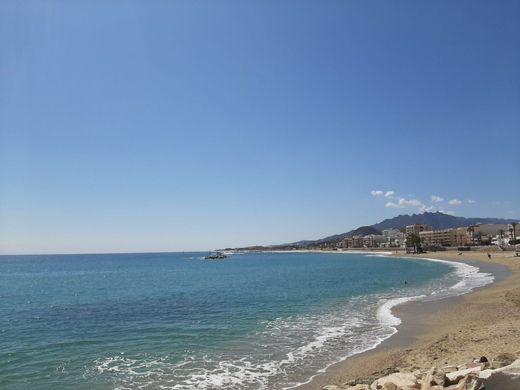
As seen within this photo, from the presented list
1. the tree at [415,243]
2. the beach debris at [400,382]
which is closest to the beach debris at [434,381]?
the beach debris at [400,382]

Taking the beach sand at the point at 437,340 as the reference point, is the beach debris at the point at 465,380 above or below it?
above

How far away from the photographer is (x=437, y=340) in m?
19.3

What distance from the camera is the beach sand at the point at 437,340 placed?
1509 centimetres

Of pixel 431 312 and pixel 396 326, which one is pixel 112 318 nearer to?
pixel 396 326

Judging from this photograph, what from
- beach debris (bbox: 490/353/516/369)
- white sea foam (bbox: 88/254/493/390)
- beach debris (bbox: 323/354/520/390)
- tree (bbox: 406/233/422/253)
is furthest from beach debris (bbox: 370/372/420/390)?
tree (bbox: 406/233/422/253)

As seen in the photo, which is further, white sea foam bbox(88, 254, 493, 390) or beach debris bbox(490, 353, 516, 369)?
white sea foam bbox(88, 254, 493, 390)

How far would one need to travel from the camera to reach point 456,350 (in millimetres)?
16938

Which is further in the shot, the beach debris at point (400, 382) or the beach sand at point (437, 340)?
the beach sand at point (437, 340)

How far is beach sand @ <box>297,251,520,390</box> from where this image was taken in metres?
15.1

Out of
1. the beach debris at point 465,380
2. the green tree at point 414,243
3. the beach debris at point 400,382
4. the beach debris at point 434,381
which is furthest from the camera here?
the green tree at point 414,243

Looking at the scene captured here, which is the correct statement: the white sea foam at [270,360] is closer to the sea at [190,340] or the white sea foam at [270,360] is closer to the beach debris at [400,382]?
the sea at [190,340]

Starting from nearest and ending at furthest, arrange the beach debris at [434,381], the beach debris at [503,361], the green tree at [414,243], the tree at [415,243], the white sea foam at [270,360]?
the beach debris at [434,381]
the beach debris at [503,361]
the white sea foam at [270,360]
the tree at [415,243]
the green tree at [414,243]

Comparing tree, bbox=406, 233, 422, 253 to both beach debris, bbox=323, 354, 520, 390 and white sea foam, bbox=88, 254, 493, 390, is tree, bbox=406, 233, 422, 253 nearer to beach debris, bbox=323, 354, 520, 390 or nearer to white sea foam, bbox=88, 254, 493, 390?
white sea foam, bbox=88, 254, 493, 390

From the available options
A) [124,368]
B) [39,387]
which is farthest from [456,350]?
[39,387]
